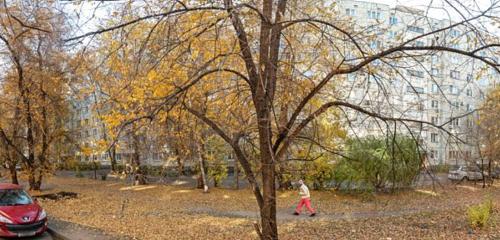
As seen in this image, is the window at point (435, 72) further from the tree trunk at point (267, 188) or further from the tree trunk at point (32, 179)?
the tree trunk at point (32, 179)

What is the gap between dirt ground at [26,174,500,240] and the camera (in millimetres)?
11750

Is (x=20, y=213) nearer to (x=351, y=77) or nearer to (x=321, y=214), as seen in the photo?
(x=351, y=77)

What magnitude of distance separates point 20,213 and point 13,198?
4.15 ft

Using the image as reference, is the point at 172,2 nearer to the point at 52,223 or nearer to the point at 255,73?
the point at 255,73

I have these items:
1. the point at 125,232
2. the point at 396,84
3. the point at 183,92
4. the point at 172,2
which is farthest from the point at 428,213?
the point at 172,2

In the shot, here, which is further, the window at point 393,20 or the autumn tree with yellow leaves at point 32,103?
the autumn tree with yellow leaves at point 32,103

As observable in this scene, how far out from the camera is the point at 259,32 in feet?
26.5

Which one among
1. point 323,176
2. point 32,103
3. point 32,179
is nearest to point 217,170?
point 323,176

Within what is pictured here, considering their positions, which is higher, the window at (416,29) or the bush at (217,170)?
the window at (416,29)

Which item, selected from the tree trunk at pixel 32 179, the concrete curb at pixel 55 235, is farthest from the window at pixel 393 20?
the tree trunk at pixel 32 179

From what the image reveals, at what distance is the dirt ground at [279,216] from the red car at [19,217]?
5.08 ft

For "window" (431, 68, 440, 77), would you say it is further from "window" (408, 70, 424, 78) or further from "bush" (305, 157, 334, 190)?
"bush" (305, 157, 334, 190)

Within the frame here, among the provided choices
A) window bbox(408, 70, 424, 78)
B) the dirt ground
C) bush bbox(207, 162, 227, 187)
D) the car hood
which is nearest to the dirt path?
the dirt ground

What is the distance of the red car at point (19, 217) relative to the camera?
1206 cm
